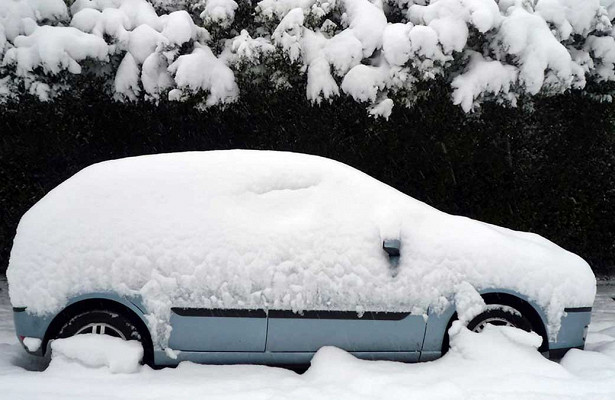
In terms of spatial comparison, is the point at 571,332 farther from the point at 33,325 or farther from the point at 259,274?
the point at 33,325

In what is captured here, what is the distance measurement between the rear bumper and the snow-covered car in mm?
12

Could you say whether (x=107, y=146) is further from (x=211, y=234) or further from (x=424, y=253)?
(x=424, y=253)

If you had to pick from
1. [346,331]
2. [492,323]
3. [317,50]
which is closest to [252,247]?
[346,331]

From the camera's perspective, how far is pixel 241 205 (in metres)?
3.54

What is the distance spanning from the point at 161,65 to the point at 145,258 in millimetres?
3380

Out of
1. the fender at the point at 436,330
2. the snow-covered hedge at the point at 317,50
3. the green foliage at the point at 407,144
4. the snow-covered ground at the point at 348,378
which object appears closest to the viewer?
the snow-covered ground at the point at 348,378

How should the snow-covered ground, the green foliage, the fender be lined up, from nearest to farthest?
the snow-covered ground
the fender
the green foliage

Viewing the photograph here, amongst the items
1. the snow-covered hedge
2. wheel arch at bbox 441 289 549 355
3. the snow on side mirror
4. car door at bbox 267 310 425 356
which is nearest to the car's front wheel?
car door at bbox 267 310 425 356

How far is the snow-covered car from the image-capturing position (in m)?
3.27

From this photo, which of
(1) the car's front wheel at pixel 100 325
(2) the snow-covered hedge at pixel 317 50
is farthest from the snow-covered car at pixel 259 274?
(2) the snow-covered hedge at pixel 317 50

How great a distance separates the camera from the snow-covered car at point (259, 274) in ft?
10.7

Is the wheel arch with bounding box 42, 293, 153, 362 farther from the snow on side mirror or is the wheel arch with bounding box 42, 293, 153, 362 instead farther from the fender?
the fender

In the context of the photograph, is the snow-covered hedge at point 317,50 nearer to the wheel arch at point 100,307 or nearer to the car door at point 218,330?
the wheel arch at point 100,307

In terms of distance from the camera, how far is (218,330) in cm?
331
